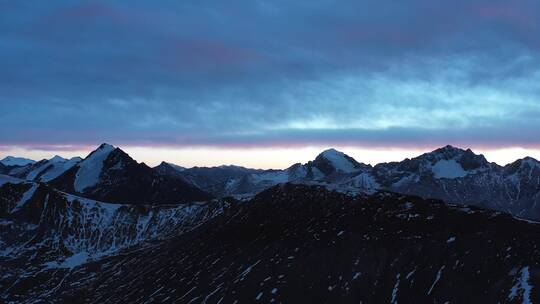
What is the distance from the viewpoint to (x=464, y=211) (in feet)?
545

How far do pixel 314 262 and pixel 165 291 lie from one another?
56.4 meters

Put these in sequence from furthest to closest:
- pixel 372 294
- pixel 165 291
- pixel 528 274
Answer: pixel 165 291 → pixel 372 294 → pixel 528 274

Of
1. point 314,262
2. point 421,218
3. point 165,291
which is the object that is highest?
point 421,218

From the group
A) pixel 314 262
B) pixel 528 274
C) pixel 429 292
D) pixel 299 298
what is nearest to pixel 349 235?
pixel 314 262

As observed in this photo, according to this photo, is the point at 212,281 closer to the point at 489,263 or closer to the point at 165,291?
the point at 165,291

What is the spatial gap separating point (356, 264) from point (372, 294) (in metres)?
15.1

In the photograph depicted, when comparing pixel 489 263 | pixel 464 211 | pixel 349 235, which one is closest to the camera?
pixel 489 263

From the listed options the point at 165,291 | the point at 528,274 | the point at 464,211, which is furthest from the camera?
the point at 165,291

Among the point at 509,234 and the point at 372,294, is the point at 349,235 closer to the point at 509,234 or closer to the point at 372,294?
the point at 372,294

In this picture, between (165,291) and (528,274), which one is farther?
(165,291)

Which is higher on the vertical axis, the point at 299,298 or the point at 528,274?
the point at 528,274

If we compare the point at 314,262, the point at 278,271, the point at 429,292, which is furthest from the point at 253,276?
the point at 429,292

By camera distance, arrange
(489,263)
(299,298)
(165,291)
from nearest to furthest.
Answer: (489,263)
(299,298)
(165,291)

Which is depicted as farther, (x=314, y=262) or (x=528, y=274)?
(x=314, y=262)
